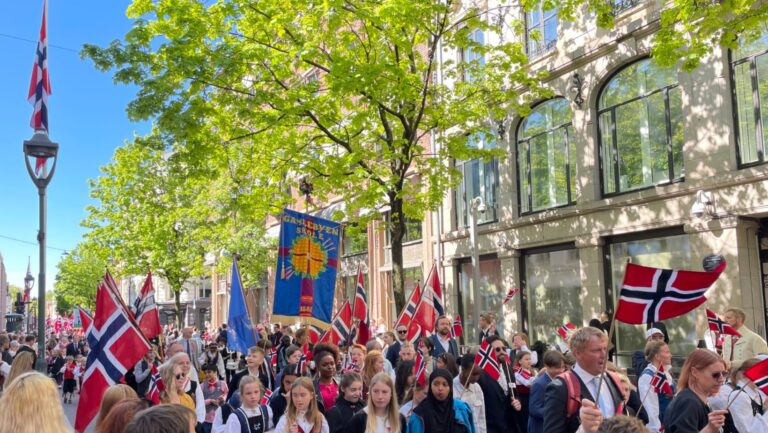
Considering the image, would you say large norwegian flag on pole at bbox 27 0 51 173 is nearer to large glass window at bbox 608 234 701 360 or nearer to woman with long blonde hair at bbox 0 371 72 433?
woman with long blonde hair at bbox 0 371 72 433

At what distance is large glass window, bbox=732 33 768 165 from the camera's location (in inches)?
529

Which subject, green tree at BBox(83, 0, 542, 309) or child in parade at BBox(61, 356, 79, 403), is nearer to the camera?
green tree at BBox(83, 0, 542, 309)

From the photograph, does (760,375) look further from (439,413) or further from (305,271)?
(305,271)

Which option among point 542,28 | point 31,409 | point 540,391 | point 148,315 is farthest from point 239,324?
point 542,28

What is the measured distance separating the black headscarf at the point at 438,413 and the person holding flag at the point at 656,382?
88.3 inches

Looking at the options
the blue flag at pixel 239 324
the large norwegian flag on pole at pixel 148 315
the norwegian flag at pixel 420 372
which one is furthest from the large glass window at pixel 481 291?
the norwegian flag at pixel 420 372

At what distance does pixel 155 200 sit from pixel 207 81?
23.8 metres

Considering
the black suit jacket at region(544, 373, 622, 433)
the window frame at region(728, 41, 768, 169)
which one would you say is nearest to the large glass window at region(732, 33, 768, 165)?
the window frame at region(728, 41, 768, 169)

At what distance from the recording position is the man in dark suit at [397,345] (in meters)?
12.1

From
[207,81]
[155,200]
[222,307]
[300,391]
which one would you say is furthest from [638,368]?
[222,307]

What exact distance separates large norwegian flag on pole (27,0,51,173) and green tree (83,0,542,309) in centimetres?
218

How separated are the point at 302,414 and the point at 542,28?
15761mm

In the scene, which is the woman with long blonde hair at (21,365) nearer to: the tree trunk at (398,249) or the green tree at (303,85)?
the green tree at (303,85)

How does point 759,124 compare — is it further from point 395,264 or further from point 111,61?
point 111,61
